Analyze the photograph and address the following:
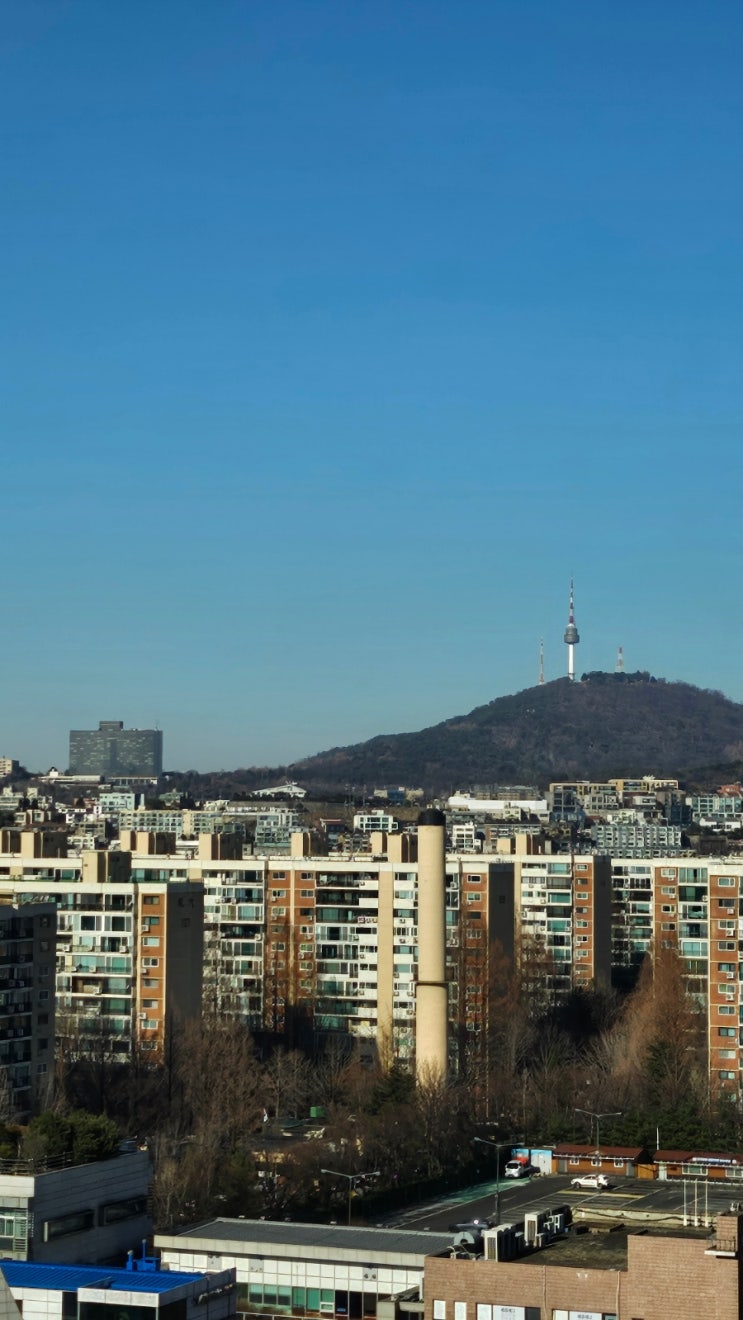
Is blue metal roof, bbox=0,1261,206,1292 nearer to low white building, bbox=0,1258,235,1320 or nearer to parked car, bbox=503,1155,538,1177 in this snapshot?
low white building, bbox=0,1258,235,1320

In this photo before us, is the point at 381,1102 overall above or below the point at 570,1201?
above

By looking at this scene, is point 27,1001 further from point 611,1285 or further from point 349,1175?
point 611,1285

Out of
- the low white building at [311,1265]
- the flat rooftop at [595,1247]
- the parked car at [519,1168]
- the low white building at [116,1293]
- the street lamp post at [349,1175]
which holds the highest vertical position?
the low white building at [116,1293]

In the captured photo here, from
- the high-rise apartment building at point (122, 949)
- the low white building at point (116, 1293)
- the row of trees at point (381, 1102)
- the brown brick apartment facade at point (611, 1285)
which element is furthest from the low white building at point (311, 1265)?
the high-rise apartment building at point (122, 949)

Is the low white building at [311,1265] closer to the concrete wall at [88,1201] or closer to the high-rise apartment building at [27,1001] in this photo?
the concrete wall at [88,1201]

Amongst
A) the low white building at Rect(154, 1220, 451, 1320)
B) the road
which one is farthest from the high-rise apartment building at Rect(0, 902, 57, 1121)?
the low white building at Rect(154, 1220, 451, 1320)

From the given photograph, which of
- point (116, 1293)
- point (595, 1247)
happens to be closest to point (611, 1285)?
point (595, 1247)

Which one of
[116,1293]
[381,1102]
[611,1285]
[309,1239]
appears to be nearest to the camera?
[116,1293]
